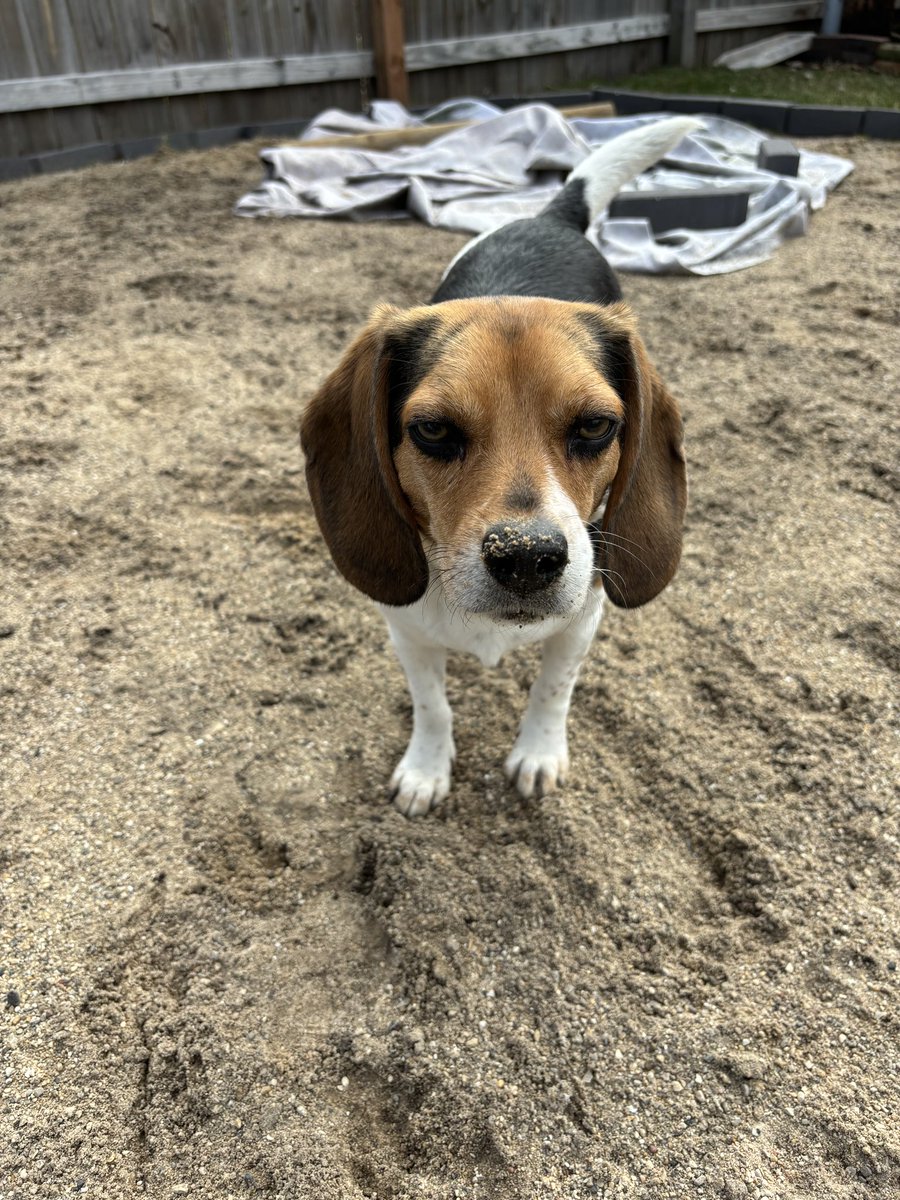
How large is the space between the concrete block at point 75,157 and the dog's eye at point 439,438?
7527mm

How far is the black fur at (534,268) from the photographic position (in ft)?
8.86

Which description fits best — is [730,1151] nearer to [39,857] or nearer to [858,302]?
[39,857]

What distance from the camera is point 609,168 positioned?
3615 mm

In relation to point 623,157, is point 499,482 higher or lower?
lower

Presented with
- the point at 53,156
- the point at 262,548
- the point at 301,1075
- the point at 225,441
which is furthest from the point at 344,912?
the point at 53,156

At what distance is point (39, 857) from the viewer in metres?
2.35

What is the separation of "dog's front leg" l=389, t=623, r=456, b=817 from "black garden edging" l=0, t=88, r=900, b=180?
7400mm

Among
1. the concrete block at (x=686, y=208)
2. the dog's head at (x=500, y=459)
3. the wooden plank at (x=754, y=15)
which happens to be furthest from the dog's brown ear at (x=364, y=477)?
the wooden plank at (x=754, y=15)

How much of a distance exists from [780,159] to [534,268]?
5004mm

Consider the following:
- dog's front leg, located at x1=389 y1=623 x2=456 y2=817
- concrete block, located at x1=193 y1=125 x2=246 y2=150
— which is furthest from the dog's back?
concrete block, located at x1=193 y1=125 x2=246 y2=150

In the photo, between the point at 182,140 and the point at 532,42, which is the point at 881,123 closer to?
the point at 532,42

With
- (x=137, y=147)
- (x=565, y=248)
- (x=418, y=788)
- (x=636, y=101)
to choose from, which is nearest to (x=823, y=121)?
(x=636, y=101)

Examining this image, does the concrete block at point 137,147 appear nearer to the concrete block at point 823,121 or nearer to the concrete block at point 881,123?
the concrete block at point 823,121

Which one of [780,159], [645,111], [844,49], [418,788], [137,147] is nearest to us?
[418,788]
